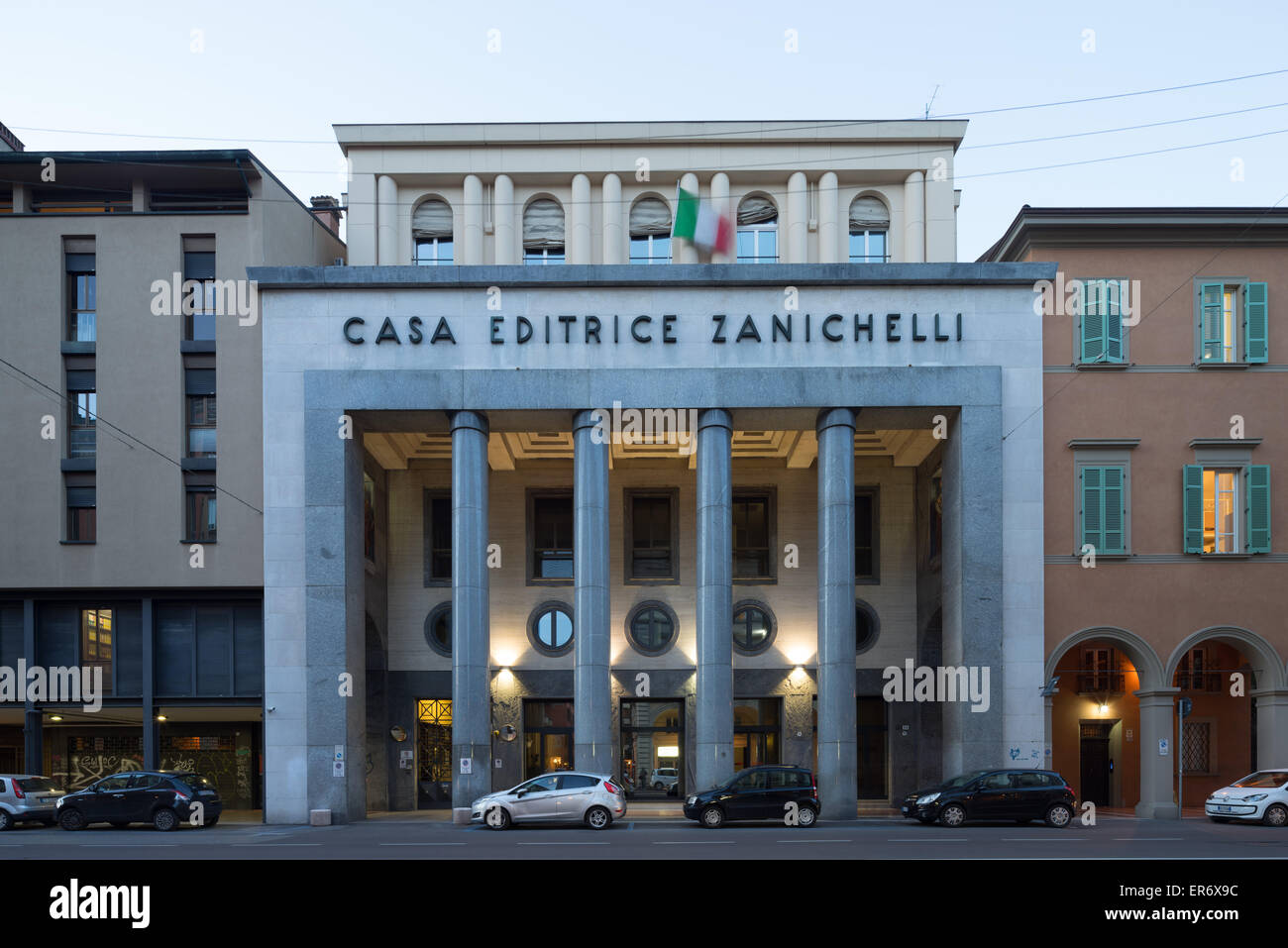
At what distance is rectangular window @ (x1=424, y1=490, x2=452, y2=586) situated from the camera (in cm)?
3647

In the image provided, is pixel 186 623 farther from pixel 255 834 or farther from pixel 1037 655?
pixel 1037 655

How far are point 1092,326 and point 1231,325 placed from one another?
407cm

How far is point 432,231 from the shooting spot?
Result: 1428 inches

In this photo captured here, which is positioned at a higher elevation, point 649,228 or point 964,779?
point 649,228

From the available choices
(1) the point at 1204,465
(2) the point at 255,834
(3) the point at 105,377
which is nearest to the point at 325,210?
(3) the point at 105,377

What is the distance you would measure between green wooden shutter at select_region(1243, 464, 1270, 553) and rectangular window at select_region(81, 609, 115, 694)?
105ft

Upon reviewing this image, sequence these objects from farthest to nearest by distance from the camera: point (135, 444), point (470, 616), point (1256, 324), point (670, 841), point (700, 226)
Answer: point (700, 226)
point (135, 444)
point (1256, 324)
point (470, 616)
point (670, 841)

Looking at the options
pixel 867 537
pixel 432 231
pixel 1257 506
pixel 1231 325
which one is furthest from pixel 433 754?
pixel 1231 325

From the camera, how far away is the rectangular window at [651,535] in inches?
1444

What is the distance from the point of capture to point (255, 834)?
25438 millimetres

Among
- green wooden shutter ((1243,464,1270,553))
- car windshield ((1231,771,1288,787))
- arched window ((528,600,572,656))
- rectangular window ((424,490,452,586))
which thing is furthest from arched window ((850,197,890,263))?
car windshield ((1231,771,1288,787))

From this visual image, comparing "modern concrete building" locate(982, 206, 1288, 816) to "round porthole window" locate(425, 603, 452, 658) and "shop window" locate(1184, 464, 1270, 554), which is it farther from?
"round porthole window" locate(425, 603, 452, 658)

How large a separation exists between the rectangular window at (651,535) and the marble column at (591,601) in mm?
6355

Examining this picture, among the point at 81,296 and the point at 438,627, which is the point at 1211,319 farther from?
the point at 81,296
